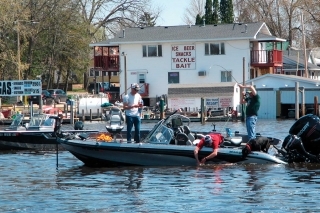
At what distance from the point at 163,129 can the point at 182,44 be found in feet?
151

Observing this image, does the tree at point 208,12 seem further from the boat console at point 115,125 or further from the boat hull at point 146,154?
the boat hull at point 146,154

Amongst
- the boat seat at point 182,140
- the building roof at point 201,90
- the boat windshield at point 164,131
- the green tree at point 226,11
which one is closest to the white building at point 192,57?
the building roof at point 201,90

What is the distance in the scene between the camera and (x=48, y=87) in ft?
270

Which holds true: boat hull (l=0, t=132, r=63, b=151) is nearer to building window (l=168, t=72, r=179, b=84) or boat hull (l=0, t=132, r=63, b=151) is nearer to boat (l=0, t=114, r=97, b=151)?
boat (l=0, t=114, r=97, b=151)

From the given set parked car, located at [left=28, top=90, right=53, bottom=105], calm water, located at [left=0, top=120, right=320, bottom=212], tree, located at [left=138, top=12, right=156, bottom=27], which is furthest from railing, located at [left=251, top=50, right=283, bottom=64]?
calm water, located at [left=0, top=120, right=320, bottom=212]

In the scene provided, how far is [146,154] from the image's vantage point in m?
22.0

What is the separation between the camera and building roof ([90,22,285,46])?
67000 mm

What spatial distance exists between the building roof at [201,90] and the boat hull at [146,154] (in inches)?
1437

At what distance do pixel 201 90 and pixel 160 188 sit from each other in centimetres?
4115

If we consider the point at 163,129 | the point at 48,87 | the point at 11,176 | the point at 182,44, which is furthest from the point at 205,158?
the point at 48,87

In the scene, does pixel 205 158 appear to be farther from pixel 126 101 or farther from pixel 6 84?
pixel 6 84

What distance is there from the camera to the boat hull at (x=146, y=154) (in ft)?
70.9

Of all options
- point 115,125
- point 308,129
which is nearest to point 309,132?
point 308,129

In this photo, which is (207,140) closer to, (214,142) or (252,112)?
(214,142)
